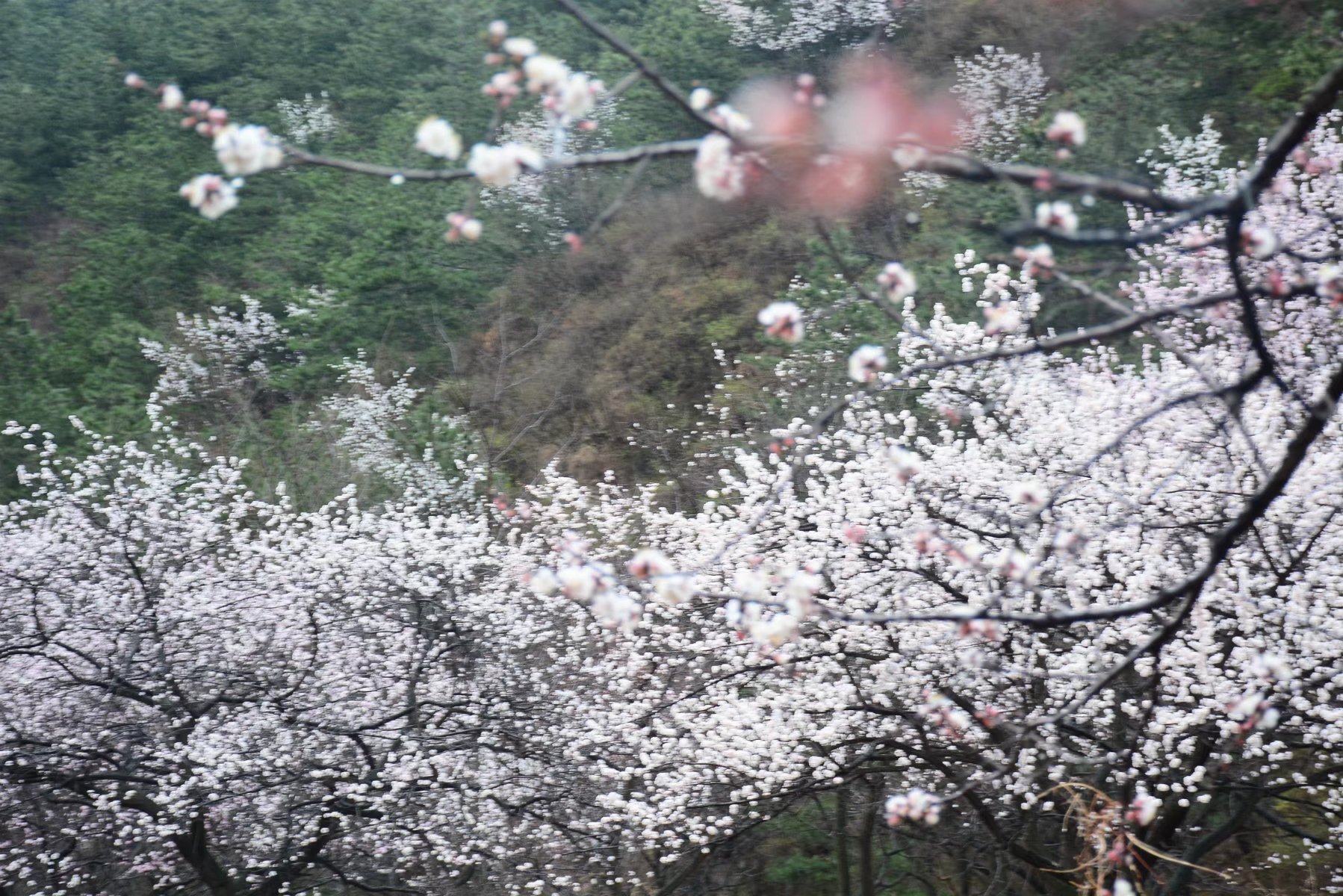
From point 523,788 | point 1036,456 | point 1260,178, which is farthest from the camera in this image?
point 523,788

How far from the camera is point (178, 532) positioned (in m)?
13.7

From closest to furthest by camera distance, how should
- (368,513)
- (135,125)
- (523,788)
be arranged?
(523,788) → (368,513) → (135,125)

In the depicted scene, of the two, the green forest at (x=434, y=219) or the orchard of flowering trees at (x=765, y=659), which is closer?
the orchard of flowering trees at (x=765, y=659)

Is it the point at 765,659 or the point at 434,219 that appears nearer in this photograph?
the point at 765,659

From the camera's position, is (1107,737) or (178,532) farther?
(178,532)

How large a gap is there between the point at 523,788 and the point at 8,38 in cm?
2483

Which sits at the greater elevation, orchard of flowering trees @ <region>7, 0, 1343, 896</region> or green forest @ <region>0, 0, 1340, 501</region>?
green forest @ <region>0, 0, 1340, 501</region>

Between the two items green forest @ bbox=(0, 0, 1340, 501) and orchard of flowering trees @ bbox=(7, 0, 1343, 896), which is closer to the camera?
orchard of flowering trees @ bbox=(7, 0, 1343, 896)

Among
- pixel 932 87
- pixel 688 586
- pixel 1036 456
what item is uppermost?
pixel 932 87

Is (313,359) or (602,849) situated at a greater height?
(313,359)

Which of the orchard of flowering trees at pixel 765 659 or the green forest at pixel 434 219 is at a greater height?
the green forest at pixel 434 219

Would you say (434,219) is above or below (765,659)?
above

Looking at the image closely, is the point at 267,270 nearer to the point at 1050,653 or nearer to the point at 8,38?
the point at 8,38

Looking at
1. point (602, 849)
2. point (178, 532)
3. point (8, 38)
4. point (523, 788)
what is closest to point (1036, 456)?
point (602, 849)
